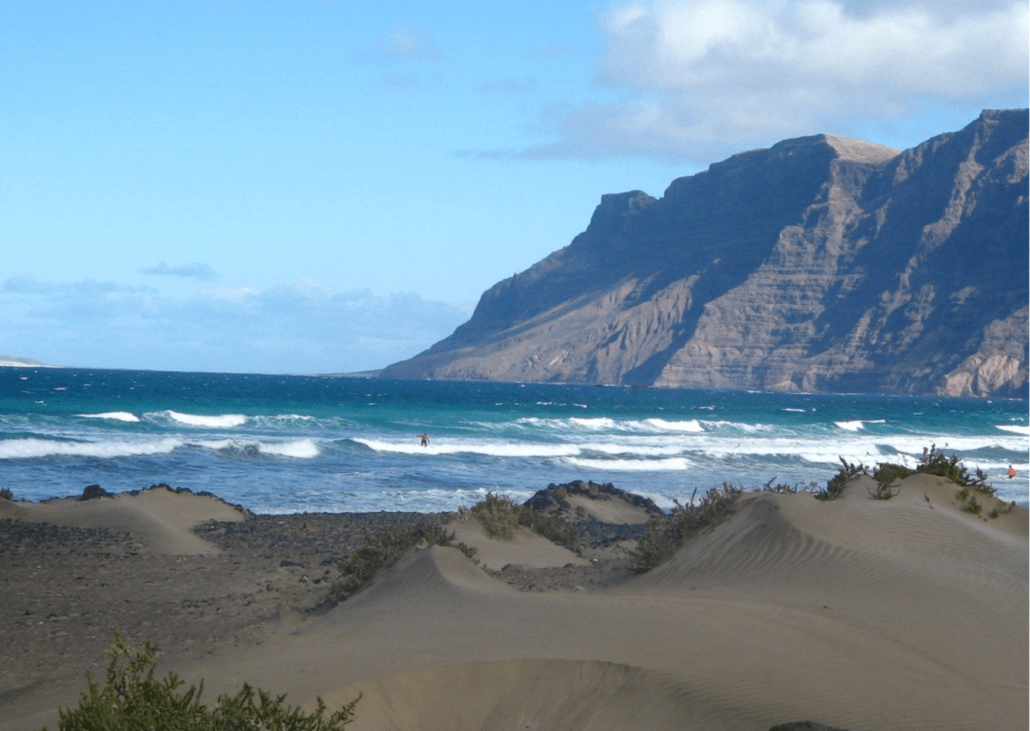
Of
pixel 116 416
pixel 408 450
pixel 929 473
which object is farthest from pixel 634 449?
pixel 929 473

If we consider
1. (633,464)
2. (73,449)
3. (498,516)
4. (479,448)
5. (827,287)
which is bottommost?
(633,464)

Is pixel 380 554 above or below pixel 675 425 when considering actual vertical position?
above

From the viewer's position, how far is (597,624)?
7.96 m

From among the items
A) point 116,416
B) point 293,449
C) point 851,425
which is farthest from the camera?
point 851,425

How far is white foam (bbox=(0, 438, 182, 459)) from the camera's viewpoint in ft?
104

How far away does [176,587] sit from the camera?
37.1 feet

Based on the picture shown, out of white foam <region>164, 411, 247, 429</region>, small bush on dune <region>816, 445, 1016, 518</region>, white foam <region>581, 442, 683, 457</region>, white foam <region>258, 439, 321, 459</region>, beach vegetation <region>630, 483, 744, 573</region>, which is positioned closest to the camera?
beach vegetation <region>630, 483, 744, 573</region>

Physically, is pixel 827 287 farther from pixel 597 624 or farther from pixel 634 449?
pixel 597 624

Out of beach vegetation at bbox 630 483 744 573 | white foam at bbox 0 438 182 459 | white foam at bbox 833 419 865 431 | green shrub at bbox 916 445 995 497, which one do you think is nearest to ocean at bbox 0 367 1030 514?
white foam at bbox 0 438 182 459

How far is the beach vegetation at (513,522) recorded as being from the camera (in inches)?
Answer: 573

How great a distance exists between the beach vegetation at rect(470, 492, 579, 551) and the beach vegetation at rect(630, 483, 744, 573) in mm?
3172

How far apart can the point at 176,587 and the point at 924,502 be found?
8272 mm

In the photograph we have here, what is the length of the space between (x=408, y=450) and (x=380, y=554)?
1069 inches

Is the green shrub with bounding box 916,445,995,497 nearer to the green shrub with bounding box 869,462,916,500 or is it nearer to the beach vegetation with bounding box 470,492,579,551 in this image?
A: the green shrub with bounding box 869,462,916,500
